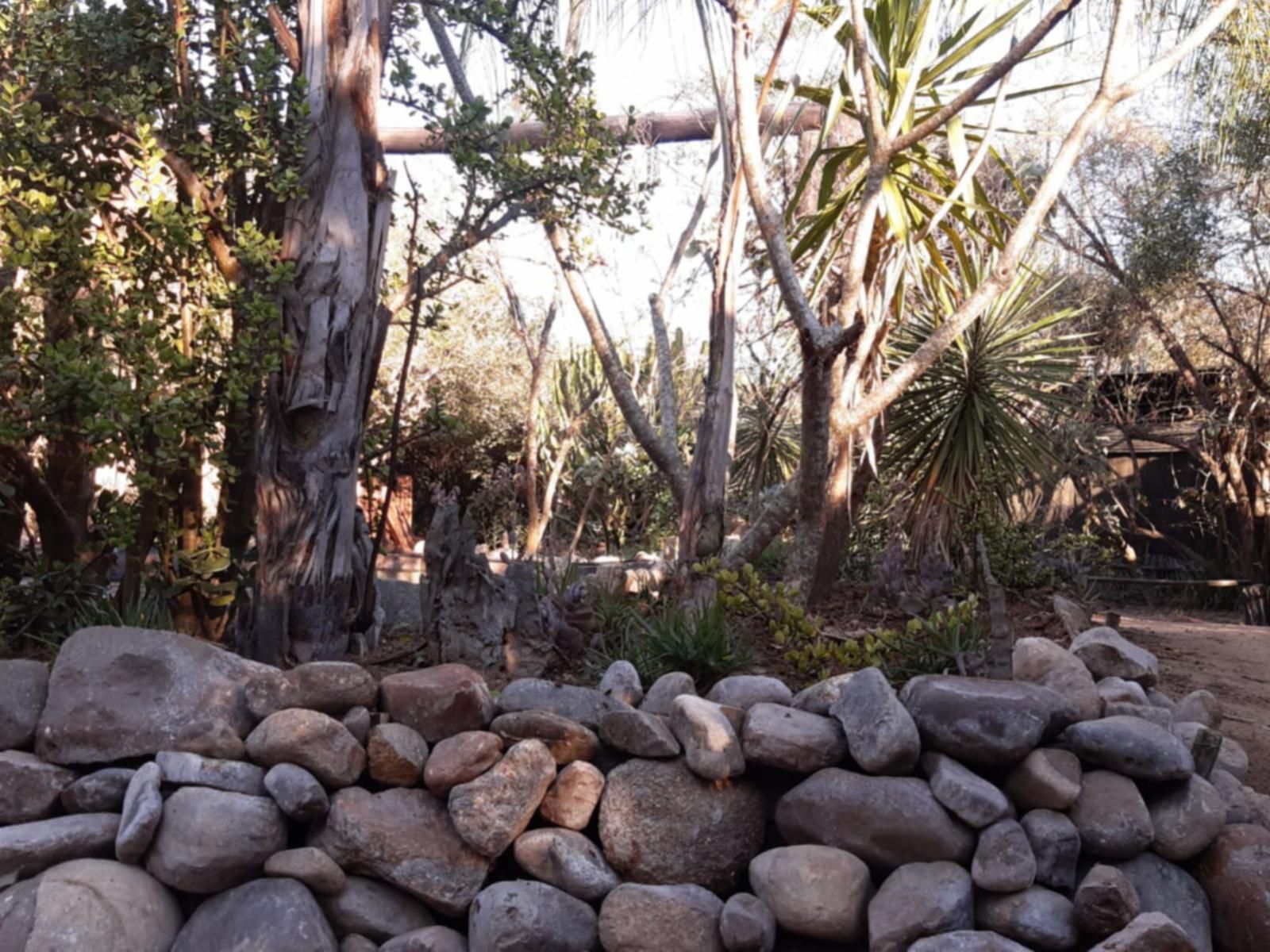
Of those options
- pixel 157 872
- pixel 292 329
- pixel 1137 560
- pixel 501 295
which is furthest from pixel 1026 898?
pixel 501 295

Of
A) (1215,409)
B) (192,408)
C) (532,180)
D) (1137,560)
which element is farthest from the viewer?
(1137,560)

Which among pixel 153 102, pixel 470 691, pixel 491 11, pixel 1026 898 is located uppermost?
pixel 491 11

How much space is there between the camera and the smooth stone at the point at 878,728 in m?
3.12

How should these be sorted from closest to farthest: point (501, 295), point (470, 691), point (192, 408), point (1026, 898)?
1. point (1026, 898)
2. point (470, 691)
3. point (192, 408)
4. point (501, 295)

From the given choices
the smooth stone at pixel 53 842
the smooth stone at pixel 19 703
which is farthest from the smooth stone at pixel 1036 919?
the smooth stone at pixel 19 703

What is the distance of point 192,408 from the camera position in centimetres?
378

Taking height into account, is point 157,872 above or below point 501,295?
below

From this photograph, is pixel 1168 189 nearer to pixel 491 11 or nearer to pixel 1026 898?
Answer: pixel 491 11

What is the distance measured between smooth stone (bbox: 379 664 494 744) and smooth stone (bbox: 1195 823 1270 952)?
212 centimetres

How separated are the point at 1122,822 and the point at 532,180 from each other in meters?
3.01

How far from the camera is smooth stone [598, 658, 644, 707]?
3566mm

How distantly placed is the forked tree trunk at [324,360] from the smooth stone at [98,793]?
0.68 meters

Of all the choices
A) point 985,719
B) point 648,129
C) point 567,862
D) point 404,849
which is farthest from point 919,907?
point 648,129

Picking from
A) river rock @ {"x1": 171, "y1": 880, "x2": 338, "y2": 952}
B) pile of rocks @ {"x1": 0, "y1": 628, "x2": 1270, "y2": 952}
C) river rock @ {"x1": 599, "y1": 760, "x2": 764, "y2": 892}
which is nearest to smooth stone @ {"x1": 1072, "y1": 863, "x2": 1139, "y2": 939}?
pile of rocks @ {"x1": 0, "y1": 628, "x2": 1270, "y2": 952}
